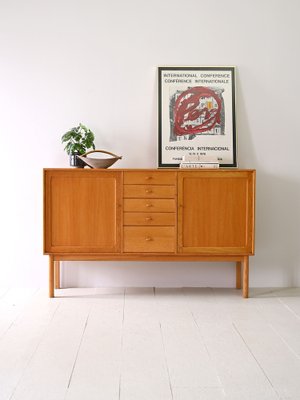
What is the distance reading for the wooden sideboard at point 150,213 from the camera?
3688mm

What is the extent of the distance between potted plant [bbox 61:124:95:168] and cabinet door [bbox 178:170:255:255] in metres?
0.66

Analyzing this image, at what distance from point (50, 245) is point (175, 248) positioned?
81 cm

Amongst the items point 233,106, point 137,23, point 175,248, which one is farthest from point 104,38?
point 175,248

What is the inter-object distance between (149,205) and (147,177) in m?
0.18

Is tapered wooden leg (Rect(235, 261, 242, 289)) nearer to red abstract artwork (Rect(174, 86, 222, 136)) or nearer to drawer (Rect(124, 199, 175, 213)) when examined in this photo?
drawer (Rect(124, 199, 175, 213))

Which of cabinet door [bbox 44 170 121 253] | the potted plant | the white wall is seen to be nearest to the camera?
cabinet door [bbox 44 170 121 253]

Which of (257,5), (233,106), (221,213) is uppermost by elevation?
(257,5)

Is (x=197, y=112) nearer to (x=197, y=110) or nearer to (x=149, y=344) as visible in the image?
(x=197, y=110)

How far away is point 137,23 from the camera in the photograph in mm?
4012

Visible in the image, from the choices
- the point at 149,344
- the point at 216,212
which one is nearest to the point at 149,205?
the point at 216,212

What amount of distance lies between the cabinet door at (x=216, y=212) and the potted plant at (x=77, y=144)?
66 centimetres

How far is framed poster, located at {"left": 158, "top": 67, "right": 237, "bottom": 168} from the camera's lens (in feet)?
13.2

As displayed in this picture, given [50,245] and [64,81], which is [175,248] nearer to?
[50,245]

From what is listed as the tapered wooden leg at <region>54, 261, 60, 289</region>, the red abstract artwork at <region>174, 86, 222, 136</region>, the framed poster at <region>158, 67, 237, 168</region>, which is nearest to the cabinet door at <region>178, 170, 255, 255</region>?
the framed poster at <region>158, 67, 237, 168</region>
